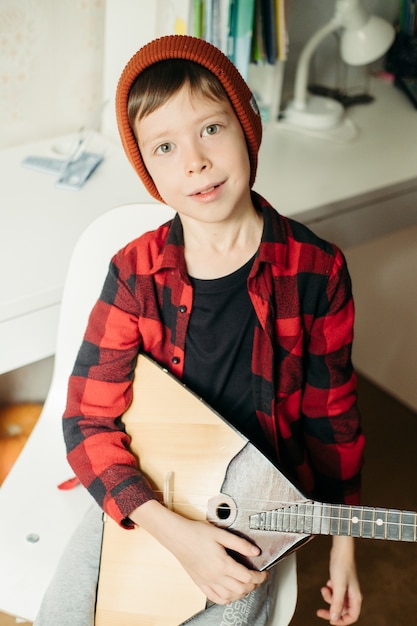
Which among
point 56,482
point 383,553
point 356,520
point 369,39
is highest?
point 369,39

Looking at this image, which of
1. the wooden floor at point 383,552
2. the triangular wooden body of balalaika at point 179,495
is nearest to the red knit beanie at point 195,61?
the triangular wooden body of balalaika at point 179,495

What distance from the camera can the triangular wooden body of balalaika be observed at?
1.04m

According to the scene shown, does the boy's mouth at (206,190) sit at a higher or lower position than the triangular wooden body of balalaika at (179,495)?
higher

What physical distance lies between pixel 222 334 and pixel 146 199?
536mm

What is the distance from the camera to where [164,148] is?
1023 millimetres

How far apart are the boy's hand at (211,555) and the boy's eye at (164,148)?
51 centimetres

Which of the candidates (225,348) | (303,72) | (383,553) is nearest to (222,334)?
(225,348)

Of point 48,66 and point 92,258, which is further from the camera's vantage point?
point 48,66

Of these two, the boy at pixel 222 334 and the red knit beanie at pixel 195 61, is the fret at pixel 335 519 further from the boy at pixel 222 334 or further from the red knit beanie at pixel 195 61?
the red knit beanie at pixel 195 61

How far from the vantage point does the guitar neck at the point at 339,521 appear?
3.09 feet

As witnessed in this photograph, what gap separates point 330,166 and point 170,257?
0.78 m

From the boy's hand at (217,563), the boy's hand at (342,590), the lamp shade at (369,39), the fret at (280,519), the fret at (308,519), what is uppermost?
the lamp shade at (369,39)

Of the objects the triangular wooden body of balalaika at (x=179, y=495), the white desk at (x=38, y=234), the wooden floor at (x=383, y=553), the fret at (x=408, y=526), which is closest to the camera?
the fret at (x=408, y=526)

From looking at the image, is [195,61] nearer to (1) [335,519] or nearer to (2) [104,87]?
(1) [335,519]
